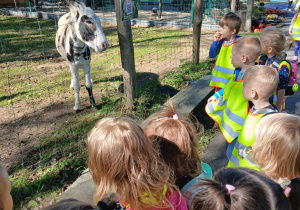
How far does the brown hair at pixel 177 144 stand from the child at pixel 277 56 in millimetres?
1657

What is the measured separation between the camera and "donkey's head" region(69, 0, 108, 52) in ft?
12.9

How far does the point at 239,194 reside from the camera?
1250 mm

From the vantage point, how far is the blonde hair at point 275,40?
3.25m

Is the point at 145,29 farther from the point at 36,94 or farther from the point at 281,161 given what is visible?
the point at 281,161

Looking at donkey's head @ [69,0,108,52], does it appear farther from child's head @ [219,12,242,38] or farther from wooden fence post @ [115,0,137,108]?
child's head @ [219,12,242,38]

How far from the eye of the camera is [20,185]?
2.79 metres

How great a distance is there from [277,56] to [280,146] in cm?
197

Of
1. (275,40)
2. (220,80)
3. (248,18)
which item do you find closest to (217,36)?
(220,80)

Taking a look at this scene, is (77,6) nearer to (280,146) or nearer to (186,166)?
(186,166)

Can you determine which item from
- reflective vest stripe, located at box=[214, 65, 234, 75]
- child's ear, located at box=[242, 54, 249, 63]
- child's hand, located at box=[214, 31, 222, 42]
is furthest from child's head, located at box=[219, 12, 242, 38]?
child's ear, located at box=[242, 54, 249, 63]

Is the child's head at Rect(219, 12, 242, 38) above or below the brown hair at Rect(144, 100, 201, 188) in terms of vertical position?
above

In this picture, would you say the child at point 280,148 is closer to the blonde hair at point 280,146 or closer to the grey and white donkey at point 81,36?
the blonde hair at point 280,146

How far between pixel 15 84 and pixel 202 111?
12.9ft

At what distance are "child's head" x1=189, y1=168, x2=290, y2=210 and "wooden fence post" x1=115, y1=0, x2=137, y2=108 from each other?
2.92 m
